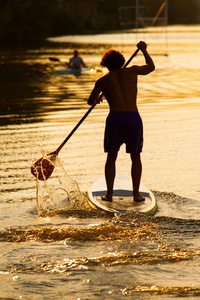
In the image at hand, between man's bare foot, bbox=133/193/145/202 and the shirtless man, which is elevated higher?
the shirtless man

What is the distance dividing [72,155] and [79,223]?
3437mm

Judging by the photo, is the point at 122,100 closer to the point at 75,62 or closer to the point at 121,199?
the point at 121,199

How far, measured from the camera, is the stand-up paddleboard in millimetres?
6488

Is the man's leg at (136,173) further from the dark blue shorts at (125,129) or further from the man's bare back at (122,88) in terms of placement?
the man's bare back at (122,88)

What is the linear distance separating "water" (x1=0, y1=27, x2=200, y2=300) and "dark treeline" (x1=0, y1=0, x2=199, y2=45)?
1876 inches

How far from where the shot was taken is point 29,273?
4941mm

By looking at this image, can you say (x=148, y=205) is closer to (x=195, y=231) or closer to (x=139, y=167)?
(x=139, y=167)

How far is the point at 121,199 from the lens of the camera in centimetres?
696

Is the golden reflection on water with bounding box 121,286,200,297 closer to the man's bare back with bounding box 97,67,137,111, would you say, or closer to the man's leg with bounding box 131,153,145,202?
the man's leg with bounding box 131,153,145,202

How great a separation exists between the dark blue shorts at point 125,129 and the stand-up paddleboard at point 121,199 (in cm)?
61

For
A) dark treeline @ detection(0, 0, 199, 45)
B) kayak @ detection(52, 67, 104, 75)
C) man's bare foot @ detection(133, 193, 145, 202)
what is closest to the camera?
man's bare foot @ detection(133, 193, 145, 202)

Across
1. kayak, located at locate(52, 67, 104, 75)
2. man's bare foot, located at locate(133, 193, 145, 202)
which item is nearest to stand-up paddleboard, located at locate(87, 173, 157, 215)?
man's bare foot, located at locate(133, 193, 145, 202)

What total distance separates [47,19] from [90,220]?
6621cm

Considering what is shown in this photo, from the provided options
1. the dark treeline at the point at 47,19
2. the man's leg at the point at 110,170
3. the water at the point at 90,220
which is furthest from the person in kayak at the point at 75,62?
the dark treeline at the point at 47,19
